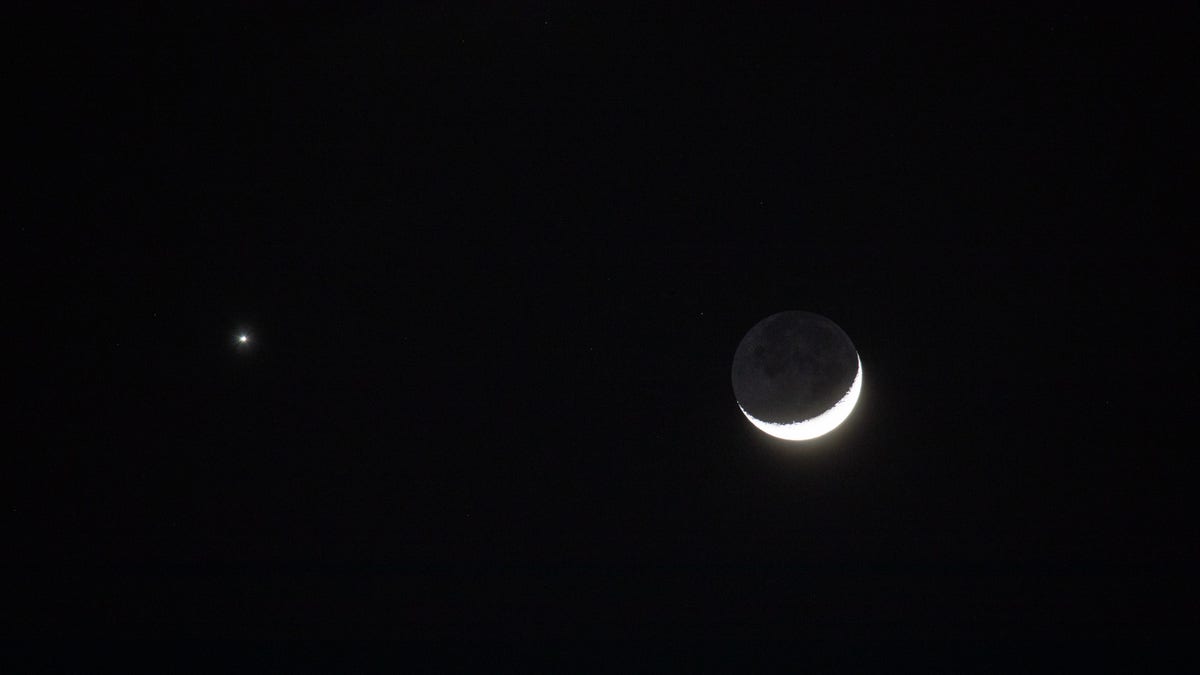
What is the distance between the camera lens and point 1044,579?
286 inches

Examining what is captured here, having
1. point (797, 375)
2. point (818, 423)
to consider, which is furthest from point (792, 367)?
point (818, 423)

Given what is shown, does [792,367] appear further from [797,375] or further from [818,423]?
[818,423]

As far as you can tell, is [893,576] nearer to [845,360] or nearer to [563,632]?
[845,360]

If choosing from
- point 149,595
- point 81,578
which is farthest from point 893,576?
point 81,578

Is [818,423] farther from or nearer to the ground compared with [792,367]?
nearer to the ground

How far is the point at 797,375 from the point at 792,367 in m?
0.08

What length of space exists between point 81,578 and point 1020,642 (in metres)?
7.93

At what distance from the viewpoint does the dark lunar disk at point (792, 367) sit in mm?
6590

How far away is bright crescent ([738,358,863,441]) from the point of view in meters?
6.58

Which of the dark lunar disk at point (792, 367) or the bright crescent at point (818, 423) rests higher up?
the dark lunar disk at point (792, 367)

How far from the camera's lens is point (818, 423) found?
659 centimetres

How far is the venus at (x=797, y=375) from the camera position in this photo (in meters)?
6.59

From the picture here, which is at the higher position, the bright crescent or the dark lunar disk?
the dark lunar disk

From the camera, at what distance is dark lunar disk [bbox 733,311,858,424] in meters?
6.59
